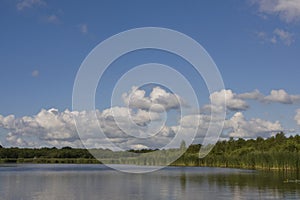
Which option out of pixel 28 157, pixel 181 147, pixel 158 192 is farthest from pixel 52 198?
pixel 28 157

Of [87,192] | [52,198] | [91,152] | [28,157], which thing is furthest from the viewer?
[28,157]

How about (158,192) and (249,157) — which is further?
(249,157)

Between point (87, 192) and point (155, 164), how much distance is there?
69.3m

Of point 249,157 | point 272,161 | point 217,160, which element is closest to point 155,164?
point 217,160

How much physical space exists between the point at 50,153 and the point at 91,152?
71.3 ft

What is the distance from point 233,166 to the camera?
86.3m

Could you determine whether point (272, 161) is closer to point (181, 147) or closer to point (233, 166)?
point (233, 166)

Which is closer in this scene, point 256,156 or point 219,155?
point 256,156

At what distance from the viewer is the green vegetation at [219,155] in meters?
66.4

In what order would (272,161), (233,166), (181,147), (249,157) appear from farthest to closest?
(181,147)
(233,166)
(249,157)
(272,161)

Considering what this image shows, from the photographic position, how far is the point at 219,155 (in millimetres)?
97688

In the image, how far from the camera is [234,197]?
29734 mm

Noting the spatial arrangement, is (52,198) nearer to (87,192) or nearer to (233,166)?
(87,192)

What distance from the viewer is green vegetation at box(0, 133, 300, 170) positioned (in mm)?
66356
